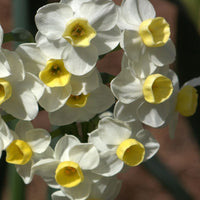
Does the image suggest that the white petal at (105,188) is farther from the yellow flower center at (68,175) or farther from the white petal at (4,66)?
the white petal at (4,66)

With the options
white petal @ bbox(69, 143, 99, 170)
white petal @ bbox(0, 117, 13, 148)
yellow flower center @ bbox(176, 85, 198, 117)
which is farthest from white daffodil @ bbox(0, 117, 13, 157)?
yellow flower center @ bbox(176, 85, 198, 117)

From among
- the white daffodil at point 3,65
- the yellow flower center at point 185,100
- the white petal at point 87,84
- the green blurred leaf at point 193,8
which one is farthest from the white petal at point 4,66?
the green blurred leaf at point 193,8

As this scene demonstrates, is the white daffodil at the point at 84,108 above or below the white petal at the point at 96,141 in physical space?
above

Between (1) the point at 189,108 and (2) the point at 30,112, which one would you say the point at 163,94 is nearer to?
(1) the point at 189,108

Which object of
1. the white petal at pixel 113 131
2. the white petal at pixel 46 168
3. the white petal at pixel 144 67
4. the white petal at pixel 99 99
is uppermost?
the white petal at pixel 144 67

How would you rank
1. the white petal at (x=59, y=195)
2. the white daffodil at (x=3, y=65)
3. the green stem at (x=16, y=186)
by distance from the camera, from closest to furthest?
the white daffodil at (x=3, y=65)
the white petal at (x=59, y=195)
the green stem at (x=16, y=186)

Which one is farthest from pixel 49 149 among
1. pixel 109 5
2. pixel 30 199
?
pixel 30 199
